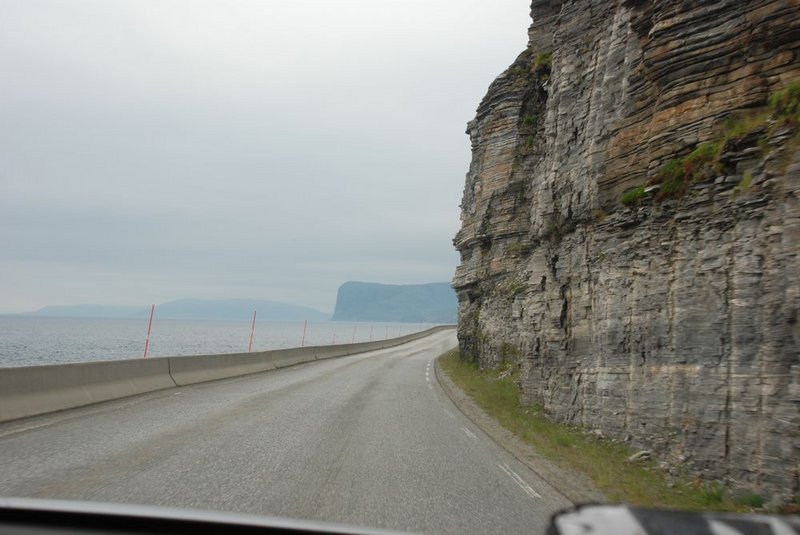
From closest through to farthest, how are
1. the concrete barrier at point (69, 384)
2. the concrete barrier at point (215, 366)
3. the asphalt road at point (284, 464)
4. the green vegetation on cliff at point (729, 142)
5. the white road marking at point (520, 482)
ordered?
1. the asphalt road at point (284, 464)
2. the white road marking at point (520, 482)
3. the green vegetation on cliff at point (729, 142)
4. the concrete barrier at point (69, 384)
5. the concrete barrier at point (215, 366)

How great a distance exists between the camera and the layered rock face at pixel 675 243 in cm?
691

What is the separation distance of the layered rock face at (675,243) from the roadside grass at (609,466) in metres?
0.34

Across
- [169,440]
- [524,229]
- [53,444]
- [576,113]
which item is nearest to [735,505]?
[169,440]

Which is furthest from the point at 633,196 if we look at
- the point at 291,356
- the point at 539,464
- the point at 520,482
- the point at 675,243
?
the point at 291,356

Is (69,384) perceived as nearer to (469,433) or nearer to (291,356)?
(469,433)

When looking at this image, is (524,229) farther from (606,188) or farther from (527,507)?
(527,507)

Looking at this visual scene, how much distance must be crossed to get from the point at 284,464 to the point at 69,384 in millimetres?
6313

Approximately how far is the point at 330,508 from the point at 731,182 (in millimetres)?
6911

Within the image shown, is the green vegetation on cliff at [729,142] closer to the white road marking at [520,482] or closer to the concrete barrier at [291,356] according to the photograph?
the white road marking at [520,482]

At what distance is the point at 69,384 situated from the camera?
11.3 m

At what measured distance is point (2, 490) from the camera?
5.68m

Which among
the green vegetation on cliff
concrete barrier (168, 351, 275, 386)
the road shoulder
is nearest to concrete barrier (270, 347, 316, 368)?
concrete barrier (168, 351, 275, 386)

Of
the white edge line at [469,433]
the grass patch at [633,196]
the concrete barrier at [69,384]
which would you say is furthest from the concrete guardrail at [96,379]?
the grass patch at [633,196]

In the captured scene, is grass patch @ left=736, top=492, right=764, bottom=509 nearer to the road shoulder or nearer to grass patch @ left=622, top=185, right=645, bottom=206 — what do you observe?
the road shoulder
